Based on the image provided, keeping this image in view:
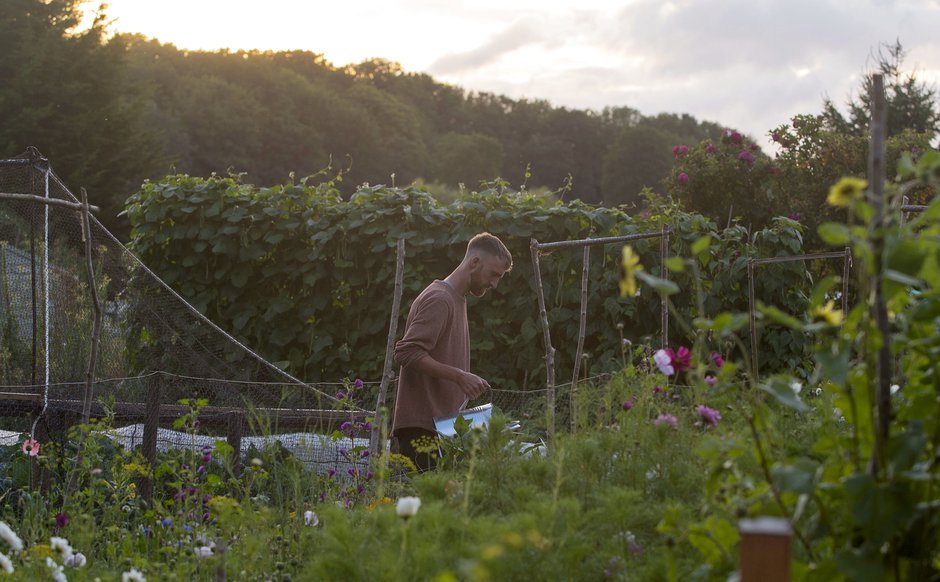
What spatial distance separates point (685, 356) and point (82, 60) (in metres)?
26.4

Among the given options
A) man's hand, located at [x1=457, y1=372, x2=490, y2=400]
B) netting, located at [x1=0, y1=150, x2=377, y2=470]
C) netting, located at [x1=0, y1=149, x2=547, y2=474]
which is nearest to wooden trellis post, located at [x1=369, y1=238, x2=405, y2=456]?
man's hand, located at [x1=457, y1=372, x2=490, y2=400]

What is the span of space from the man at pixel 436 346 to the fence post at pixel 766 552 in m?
3.17

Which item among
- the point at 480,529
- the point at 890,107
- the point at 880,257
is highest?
the point at 890,107

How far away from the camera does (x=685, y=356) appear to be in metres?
2.82

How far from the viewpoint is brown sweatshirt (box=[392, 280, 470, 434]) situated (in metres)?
4.58

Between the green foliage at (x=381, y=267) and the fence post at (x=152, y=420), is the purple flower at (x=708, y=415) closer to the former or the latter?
the fence post at (x=152, y=420)

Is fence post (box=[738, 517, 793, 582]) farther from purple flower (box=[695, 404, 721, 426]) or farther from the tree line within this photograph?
the tree line

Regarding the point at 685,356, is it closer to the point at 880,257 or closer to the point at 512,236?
the point at 880,257

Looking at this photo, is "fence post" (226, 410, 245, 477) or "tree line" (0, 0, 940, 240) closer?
"fence post" (226, 410, 245, 477)

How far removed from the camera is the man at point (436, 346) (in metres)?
4.58

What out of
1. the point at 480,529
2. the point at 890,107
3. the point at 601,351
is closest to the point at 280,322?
the point at 601,351

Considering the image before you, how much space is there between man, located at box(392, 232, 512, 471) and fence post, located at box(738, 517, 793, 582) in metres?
3.17

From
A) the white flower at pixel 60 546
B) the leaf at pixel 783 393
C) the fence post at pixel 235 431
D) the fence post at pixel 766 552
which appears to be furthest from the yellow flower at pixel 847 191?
the fence post at pixel 235 431

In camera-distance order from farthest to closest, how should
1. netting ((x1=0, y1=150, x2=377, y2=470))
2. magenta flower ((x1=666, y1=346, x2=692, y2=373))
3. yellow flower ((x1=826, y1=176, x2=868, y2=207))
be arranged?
netting ((x1=0, y1=150, x2=377, y2=470)) → magenta flower ((x1=666, y1=346, x2=692, y2=373)) → yellow flower ((x1=826, y1=176, x2=868, y2=207))
